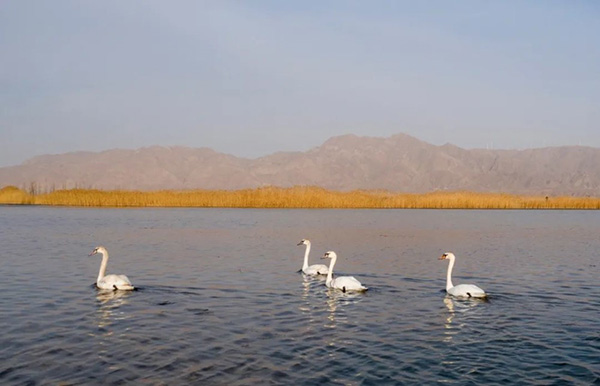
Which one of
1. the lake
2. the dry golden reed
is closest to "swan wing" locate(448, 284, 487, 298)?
the lake

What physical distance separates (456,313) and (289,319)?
13.2 ft

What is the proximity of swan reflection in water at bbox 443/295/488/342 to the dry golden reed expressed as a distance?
4974 centimetres

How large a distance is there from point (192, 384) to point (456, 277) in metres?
14.2

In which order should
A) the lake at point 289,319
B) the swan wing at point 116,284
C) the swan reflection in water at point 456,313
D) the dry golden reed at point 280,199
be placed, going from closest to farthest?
the lake at point 289,319 < the swan reflection in water at point 456,313 < the swan wing at point 116,284 < the dry golden reed at point 280,199

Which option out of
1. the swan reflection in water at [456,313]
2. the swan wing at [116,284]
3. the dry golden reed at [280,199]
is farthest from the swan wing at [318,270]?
the dry golden reed at [280,199]

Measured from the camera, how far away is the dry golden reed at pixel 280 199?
67.4 m

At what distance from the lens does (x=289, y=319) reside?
47.5 feet

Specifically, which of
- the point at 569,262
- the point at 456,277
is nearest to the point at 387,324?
the point at 456,277

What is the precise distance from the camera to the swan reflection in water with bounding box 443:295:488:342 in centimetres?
1337

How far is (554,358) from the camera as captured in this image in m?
11.4

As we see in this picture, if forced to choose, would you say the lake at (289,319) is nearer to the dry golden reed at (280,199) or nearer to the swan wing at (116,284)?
the swan wing at (116,284)

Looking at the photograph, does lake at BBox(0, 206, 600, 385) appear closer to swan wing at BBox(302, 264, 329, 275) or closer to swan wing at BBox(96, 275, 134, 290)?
swan wing at BBox(96, 275, 134, 290)

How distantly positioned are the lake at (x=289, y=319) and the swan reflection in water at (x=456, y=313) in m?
0.07

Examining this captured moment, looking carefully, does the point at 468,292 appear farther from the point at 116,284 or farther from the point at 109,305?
the point at 116,284
